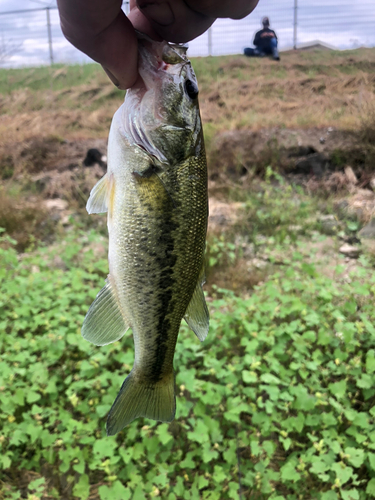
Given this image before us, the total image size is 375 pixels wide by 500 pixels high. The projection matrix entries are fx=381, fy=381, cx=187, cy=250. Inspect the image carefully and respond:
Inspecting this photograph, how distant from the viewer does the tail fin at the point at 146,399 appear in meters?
1.32

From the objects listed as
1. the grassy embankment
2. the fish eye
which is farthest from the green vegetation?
the fish eye

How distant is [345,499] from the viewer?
7.50 feet

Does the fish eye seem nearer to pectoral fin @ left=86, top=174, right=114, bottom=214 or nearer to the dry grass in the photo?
pectoral fin @ left=86, top=174, right=114, bottom=214

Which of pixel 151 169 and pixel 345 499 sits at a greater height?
pixel 151 169

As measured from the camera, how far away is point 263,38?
12.8 m

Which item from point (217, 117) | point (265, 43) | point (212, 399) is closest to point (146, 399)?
point (212, 399)

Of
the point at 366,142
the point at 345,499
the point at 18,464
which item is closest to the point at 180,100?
the point at 345,499

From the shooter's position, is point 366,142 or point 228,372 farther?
point 366,142

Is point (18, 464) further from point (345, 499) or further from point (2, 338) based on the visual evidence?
point (345, 499)

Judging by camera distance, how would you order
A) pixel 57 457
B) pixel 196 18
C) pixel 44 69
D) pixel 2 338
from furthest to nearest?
1. pixel 44 69
2. pixel 2 338
3. pixel 57 457
4. pixel 196 18

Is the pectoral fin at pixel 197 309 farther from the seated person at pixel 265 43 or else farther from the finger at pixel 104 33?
the seated person at pixel 265 43

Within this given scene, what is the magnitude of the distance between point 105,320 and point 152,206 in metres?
0.42

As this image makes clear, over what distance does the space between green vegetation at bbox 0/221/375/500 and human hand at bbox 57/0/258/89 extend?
2.17 metres

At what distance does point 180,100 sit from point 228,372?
2201 mm
